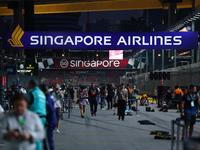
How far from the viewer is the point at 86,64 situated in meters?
76.2

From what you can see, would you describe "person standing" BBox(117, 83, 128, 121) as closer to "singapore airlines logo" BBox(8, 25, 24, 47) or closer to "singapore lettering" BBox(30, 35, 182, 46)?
"singapore lettering" BBox(30, 35, 182, 46)

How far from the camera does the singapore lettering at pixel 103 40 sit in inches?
897

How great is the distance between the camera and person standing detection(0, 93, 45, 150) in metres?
4.86

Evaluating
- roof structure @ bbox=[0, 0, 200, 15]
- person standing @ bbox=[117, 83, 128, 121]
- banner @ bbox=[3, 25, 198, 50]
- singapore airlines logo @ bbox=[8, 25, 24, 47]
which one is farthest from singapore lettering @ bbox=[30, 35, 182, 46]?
roof structure @ bbox=[0, 0, 200, 15]

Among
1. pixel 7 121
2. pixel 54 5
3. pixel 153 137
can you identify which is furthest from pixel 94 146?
pixel 54 5

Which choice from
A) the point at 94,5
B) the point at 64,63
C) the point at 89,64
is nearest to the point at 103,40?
the point at 94,5

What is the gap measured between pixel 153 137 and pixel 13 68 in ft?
80.4

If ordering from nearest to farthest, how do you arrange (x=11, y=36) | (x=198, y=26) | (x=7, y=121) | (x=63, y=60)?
(x=7, y=121)
(x=11, y=36)
(x=198, y=26)
(x=63, y=60)

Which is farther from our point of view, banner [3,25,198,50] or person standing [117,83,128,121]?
banner [3,25,198,50]

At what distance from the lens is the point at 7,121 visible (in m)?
5.08

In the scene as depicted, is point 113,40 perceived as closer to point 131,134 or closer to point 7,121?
point 131,134

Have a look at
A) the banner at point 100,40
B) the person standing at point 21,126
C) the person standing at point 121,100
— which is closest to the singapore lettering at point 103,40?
the banner at point 100,40

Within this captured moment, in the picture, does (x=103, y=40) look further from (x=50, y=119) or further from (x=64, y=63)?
(x=64, y=63)

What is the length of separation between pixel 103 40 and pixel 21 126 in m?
18.3
